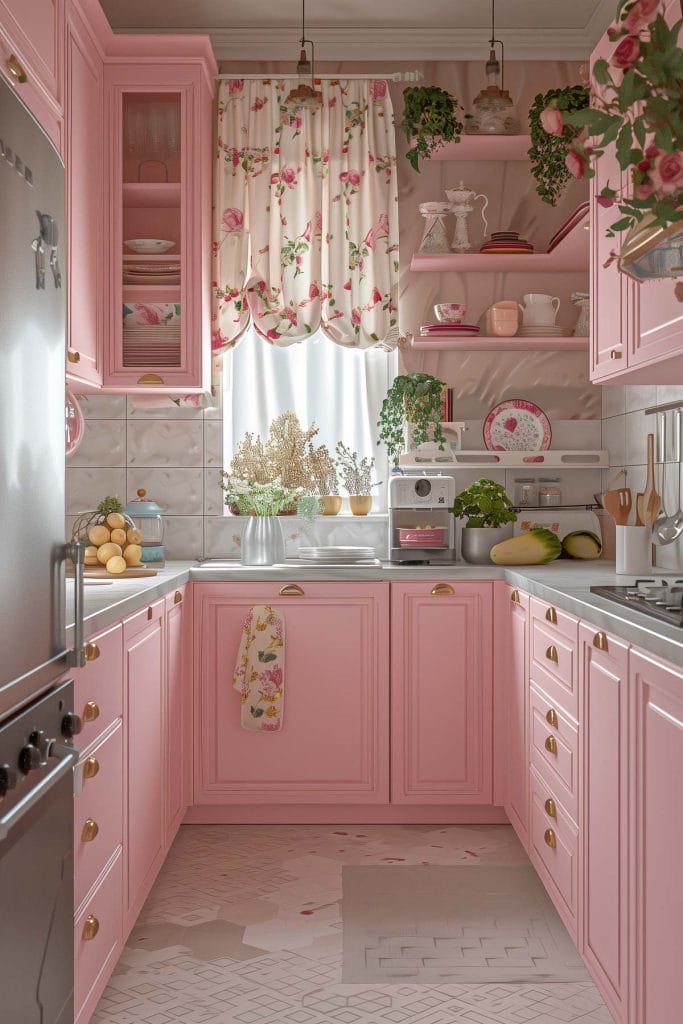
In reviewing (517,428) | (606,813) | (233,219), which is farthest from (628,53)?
(233,219)

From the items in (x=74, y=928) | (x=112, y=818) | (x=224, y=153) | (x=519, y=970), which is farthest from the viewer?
(x=224, y=153)

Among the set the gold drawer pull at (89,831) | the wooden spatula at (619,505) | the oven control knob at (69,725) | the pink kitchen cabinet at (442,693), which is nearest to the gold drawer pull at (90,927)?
the gold drawer pull at (89,831)

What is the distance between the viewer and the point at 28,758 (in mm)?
1418

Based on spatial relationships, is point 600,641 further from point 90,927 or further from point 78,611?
point 90,927

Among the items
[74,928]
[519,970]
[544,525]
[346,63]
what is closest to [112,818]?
[74,928]

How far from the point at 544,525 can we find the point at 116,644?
6.41ft

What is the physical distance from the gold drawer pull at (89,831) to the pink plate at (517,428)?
7.62ft

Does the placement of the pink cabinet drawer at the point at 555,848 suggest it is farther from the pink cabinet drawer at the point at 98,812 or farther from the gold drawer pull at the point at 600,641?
the pink cabinet drawer at the point at 98,812

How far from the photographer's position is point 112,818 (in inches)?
84.8

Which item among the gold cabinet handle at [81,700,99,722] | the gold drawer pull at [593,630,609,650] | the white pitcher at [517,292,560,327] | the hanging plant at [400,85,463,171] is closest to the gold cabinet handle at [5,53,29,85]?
the gold cabinet handle at [81,700,99,722]

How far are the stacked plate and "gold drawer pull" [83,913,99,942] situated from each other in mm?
2689

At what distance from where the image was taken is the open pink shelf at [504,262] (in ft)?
12.0

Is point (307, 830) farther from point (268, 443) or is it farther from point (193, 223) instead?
point (193, 223)

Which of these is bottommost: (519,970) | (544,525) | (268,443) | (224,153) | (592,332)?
(519,970)
